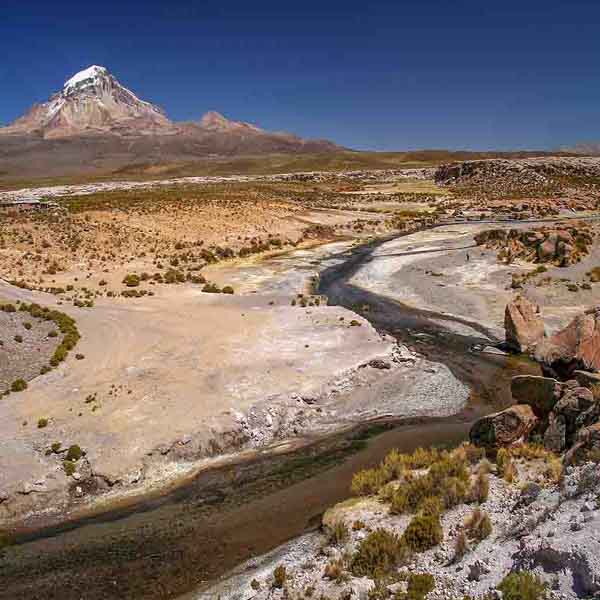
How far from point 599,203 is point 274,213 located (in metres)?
57.6

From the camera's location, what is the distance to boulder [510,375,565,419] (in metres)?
16.9

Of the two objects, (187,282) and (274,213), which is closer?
(187,282)

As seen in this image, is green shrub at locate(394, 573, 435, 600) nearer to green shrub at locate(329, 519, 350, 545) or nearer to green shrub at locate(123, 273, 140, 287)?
green shrub at locate(329, 519, 350, 545)

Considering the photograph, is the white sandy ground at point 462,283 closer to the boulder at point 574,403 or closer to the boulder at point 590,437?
the boulder at point 574,403

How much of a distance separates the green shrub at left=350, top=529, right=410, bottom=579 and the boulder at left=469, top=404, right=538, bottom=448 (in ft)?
18.2

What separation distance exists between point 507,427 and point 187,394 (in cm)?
1232

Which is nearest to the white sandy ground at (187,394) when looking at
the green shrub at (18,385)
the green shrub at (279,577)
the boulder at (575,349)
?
the green shrub at (18,385)

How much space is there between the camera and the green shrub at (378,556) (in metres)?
11.6

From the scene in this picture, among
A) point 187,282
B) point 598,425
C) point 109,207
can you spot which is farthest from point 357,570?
point 109,207

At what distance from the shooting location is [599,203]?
94.6 m

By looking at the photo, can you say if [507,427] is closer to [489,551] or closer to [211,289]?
[489,551]

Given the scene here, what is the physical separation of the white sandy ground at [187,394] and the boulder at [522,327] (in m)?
5.19

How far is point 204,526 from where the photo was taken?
15.4 metres

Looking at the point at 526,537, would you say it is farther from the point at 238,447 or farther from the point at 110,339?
the point at 110,339
